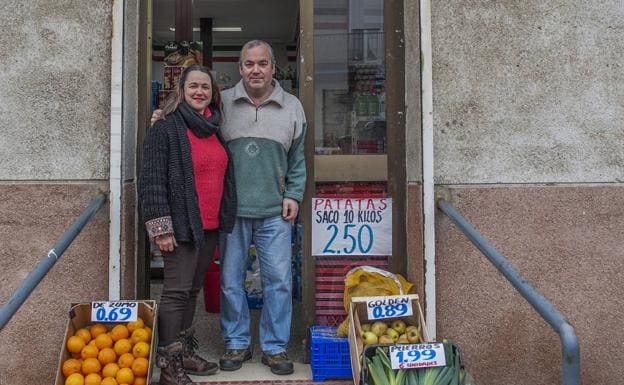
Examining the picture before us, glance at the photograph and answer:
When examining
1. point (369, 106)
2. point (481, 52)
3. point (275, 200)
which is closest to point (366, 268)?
point (275, 200)

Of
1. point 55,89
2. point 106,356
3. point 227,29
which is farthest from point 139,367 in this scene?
point 227,29

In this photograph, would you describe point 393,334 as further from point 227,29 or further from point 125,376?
point 227,29

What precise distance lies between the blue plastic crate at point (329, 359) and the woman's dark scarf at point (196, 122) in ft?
4.44

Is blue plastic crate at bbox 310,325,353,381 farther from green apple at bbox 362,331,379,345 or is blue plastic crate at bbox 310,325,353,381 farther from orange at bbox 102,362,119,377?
orange at bbox 102,362,119,377

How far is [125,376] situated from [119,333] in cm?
26

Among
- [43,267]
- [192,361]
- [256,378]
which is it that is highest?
[43,267]

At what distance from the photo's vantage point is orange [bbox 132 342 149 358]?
3.37 meters

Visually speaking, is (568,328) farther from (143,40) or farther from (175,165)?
(143,40)

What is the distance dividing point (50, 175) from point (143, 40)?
100 cm

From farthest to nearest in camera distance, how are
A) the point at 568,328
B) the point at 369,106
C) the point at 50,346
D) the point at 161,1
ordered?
1. the point at 161,1
2. the point at 369,106
3. the point at 50,346
4. the point at 568,328

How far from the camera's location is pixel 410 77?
4.10 meters

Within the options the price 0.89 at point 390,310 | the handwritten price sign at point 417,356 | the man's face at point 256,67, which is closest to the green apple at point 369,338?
the price 0.89 at point 390,310

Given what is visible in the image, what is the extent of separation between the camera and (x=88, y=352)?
3346mm

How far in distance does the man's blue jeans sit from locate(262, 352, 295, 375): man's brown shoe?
0.03m
